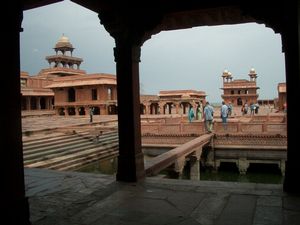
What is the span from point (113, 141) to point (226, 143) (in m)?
5.55

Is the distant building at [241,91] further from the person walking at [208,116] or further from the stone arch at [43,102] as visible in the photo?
the person walking at [208,116]

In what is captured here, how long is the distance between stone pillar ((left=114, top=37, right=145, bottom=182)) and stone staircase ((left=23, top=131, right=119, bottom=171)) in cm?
539

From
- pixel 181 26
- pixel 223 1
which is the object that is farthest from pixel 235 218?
pixel 181 26

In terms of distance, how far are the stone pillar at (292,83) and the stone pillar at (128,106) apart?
2252 millimetres

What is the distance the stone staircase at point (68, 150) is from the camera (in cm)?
1049

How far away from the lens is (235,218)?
3312 millimetres

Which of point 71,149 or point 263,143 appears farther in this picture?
point 263,143

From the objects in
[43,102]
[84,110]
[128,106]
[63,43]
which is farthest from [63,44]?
[128,106]

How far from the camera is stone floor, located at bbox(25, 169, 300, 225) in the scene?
3.32 metres

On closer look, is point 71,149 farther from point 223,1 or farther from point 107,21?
point 223,1

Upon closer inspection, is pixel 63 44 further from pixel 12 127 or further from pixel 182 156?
pixel 12 127

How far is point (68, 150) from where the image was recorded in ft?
41.9

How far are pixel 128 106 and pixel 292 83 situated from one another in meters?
2.44

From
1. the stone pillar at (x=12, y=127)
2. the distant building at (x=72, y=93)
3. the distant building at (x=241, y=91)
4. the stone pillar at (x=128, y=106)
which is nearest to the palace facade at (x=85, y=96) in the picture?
the distant building at (x=72, y=93)
